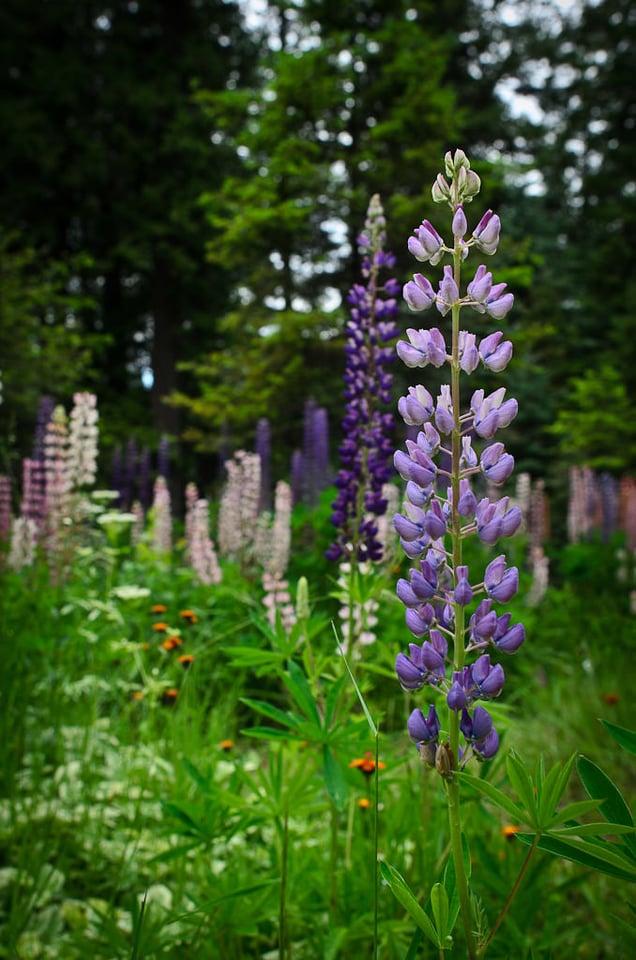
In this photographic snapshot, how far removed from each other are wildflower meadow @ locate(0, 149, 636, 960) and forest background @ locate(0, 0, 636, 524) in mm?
6239

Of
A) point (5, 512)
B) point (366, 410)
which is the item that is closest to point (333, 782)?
point (366, 410)

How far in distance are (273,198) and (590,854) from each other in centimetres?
1064

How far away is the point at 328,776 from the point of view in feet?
4.73

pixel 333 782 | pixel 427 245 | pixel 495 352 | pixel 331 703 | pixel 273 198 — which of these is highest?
pixel 273 198

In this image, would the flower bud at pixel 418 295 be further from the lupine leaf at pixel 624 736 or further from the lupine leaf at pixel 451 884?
the lupine leaf at pixel 451 884

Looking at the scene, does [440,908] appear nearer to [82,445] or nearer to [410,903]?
[410,903]

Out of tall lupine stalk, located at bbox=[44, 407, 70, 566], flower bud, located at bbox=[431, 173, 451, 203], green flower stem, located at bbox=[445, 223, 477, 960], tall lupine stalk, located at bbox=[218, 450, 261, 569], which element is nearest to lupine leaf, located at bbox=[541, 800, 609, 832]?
green flower stem, located at bbox=[445, 223, 477, 960]

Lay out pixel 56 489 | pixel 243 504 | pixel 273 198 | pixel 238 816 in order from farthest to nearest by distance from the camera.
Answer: pixel 273 198
pixel 243 504
pixel 56 489
pixel 238 816

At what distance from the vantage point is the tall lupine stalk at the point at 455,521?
1.03 m

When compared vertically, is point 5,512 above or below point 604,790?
above

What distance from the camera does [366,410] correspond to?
244cm

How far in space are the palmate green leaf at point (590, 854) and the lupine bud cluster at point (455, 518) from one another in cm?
13

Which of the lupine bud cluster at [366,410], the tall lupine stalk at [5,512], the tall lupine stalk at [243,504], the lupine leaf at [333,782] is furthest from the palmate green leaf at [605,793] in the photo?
the tall lupine stalk at [5,512]

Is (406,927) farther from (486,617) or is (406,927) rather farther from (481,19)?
(481,19)
